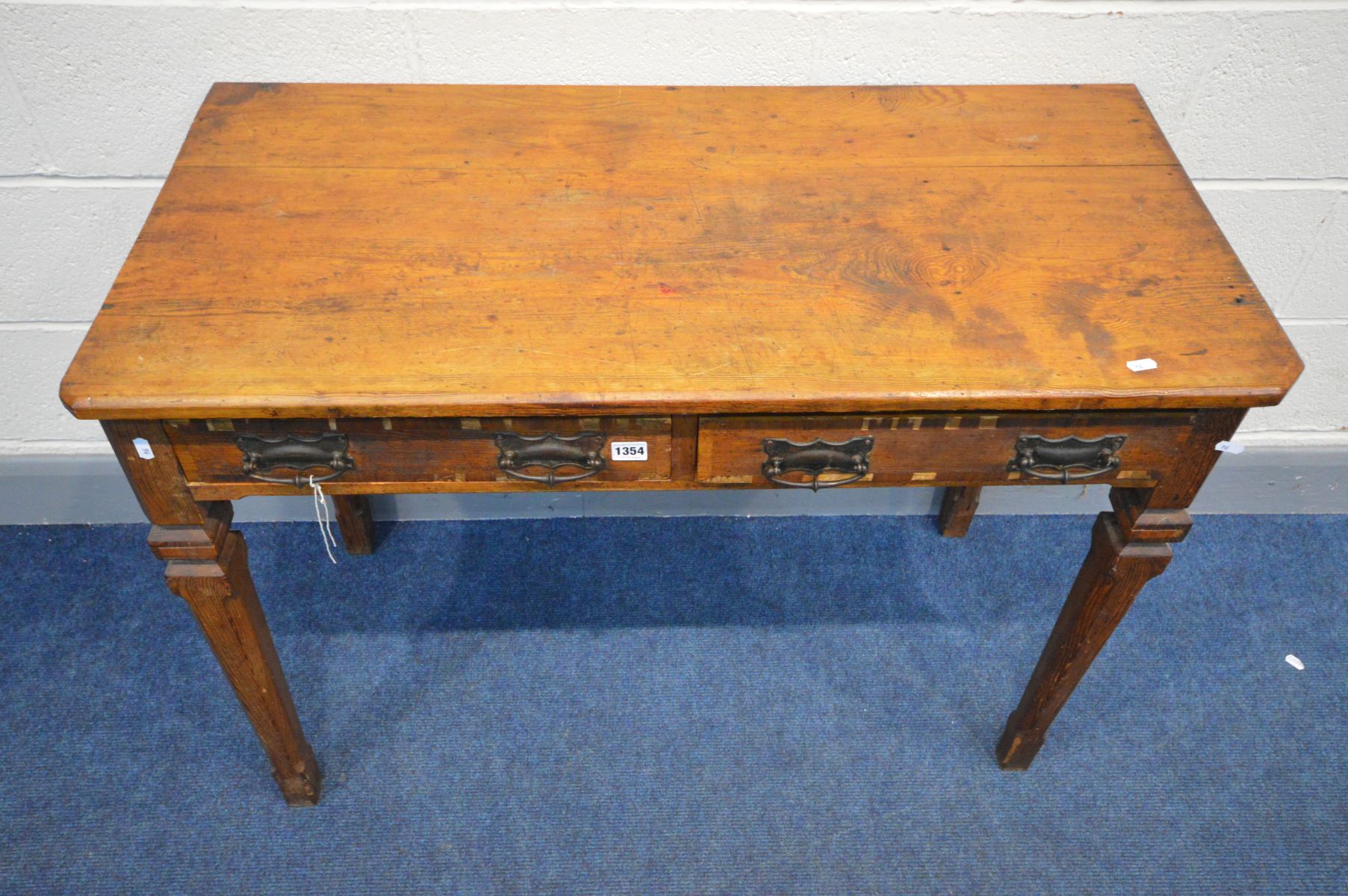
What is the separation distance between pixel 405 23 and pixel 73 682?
1253mm

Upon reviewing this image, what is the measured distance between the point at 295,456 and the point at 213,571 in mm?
215

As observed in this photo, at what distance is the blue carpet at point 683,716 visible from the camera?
4.95 feet

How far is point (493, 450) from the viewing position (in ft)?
3.47

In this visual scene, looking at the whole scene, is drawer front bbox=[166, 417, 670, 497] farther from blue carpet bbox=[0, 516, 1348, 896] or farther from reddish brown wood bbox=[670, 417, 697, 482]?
blue carpet bbox=[0, 516, 1348, 896]

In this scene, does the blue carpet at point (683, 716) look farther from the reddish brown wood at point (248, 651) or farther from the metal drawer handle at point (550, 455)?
the metal drawer handle at point (550, 455)

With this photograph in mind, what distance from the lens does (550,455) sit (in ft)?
3.46

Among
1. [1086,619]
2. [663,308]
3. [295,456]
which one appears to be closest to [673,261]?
[663,308]

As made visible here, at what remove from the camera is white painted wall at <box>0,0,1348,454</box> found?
1359 millimetres

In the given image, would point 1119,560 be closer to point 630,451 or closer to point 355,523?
point 630,451

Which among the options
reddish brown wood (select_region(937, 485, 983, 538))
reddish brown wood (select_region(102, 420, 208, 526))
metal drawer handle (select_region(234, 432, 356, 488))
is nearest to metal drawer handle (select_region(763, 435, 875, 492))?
metal drawer handle (select_region(234, 432, 356, 488))

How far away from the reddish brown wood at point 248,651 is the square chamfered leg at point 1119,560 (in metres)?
1.07

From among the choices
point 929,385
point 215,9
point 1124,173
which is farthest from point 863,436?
point 215,9

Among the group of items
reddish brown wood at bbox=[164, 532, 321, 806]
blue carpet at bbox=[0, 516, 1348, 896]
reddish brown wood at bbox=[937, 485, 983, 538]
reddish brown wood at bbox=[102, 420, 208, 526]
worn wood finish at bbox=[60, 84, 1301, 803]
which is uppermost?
worn wood finish at bbox=[60, 84, 1301, 803]

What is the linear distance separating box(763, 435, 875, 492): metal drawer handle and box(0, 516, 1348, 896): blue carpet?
28.2 inches
